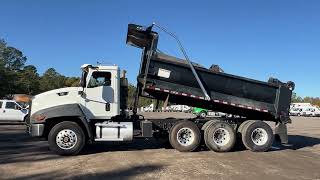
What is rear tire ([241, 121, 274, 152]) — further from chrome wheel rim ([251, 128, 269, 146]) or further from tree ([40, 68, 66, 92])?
tree ([40, 68, 66, 92])

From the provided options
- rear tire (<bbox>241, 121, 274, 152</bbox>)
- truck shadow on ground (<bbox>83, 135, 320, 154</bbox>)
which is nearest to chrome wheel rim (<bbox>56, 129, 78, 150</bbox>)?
truck shadow on ground (<bbox>83, 135, 320, 154</bbox>)

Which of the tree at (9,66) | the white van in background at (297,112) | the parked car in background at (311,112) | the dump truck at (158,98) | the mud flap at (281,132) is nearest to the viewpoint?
the dump truck at (158,98)

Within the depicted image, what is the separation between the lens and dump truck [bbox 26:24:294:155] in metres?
15.4

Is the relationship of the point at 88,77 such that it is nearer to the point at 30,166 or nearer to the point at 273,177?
the point at 30,166

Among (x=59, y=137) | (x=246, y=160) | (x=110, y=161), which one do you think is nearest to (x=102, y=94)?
(x=59, y=137)

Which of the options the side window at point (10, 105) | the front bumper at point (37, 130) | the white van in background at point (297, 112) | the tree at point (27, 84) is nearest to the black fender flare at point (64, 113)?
the front bumper at point (37, 130)

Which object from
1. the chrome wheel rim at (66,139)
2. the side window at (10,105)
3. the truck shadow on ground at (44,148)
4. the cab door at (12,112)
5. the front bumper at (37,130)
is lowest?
the truck shadow on ground at (44,148)

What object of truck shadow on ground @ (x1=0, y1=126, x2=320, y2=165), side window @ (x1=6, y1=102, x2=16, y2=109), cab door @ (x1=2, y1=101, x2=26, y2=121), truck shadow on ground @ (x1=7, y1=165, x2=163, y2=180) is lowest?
truck shadow on ground @ (x1=7, y1=165, x2=163, y2=180)

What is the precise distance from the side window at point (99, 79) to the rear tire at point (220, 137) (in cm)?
381

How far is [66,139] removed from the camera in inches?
595

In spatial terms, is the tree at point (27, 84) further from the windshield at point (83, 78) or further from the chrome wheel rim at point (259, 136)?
the chrome wheel rim at point (259, 136)

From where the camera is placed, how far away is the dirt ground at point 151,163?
1152 cm

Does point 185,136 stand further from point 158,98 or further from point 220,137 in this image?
point 158,98

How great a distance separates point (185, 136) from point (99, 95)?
3.26 metres
